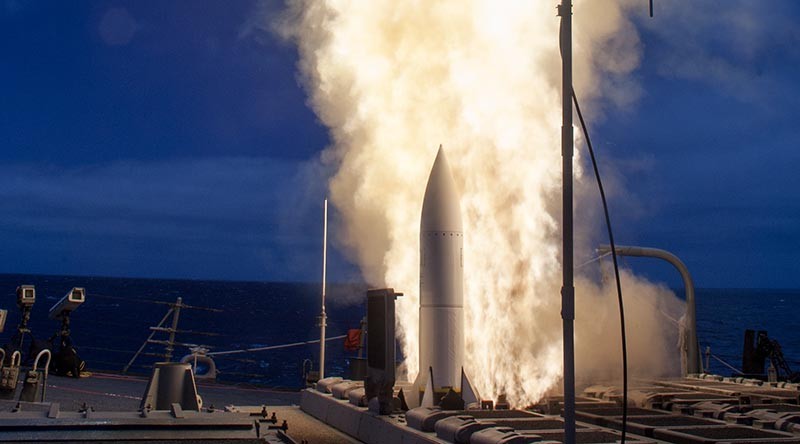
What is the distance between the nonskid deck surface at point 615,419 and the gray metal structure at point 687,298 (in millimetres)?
4542

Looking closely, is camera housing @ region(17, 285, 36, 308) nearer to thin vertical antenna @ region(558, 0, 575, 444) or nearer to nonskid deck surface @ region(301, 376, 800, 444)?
nonskid deck surface @ region(301, 376, 800, 444)

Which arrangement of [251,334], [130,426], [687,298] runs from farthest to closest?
1. [251,334]
2. [687,298]
3. [130,426]

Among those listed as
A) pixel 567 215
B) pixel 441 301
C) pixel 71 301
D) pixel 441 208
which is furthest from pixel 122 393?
pixel 567 215

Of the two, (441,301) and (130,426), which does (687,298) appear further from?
(130,426)

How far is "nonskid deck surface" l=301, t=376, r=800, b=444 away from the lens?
12.6 metres

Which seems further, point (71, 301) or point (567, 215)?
point (71, 301)

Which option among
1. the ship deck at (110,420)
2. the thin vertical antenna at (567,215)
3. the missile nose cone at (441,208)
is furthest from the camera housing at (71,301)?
the thin vertical antenna at (567,215)

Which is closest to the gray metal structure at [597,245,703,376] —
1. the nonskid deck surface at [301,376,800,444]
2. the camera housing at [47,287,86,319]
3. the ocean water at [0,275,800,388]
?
the nonskid deck surface at [301,376,800,444]

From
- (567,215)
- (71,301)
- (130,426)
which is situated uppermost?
(567,215)

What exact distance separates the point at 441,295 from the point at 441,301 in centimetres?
12

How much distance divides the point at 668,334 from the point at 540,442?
79.8ft

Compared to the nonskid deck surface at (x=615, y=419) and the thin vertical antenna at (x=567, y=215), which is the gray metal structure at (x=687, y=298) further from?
the thin vertical antenna at (x=567, y=215)

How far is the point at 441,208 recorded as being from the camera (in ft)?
58.3

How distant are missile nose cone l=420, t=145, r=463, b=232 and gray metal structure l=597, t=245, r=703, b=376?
826cm
